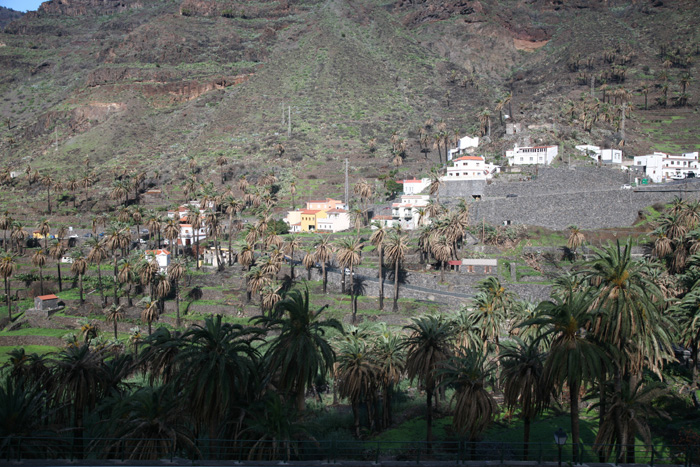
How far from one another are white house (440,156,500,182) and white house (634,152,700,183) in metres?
24.3

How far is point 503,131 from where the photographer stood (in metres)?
103

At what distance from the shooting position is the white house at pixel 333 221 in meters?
79.2

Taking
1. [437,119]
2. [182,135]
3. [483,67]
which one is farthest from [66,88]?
[483,67]

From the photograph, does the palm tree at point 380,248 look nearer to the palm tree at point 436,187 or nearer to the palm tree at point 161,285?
the palm tree at point 436,187

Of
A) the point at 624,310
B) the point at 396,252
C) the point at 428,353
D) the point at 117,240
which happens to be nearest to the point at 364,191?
the point at 396,252

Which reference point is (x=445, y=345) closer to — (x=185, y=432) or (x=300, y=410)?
(x=300, y=410)

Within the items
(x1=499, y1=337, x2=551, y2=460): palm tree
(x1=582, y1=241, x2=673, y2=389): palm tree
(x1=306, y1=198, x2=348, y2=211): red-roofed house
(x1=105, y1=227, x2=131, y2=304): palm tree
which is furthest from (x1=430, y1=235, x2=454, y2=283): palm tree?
(x1=105, y1=227, x2=131, y2=304): palm tree

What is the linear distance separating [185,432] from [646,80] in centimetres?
15225

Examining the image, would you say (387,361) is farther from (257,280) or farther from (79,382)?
(257,280)

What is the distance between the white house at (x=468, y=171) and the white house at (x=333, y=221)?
16750mm

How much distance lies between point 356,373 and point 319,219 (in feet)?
174

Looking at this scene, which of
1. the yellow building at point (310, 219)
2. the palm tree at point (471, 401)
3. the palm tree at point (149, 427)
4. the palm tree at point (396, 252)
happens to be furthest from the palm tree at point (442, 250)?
the palm tree at point (149, 427)

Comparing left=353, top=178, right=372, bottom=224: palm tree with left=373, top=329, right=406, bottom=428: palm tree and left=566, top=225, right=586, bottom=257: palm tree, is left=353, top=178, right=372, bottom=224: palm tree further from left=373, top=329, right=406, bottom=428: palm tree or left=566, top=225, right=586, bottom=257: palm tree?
left=373, top=329, right=406, bottom=428: palm tree

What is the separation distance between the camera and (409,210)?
3019 inches
